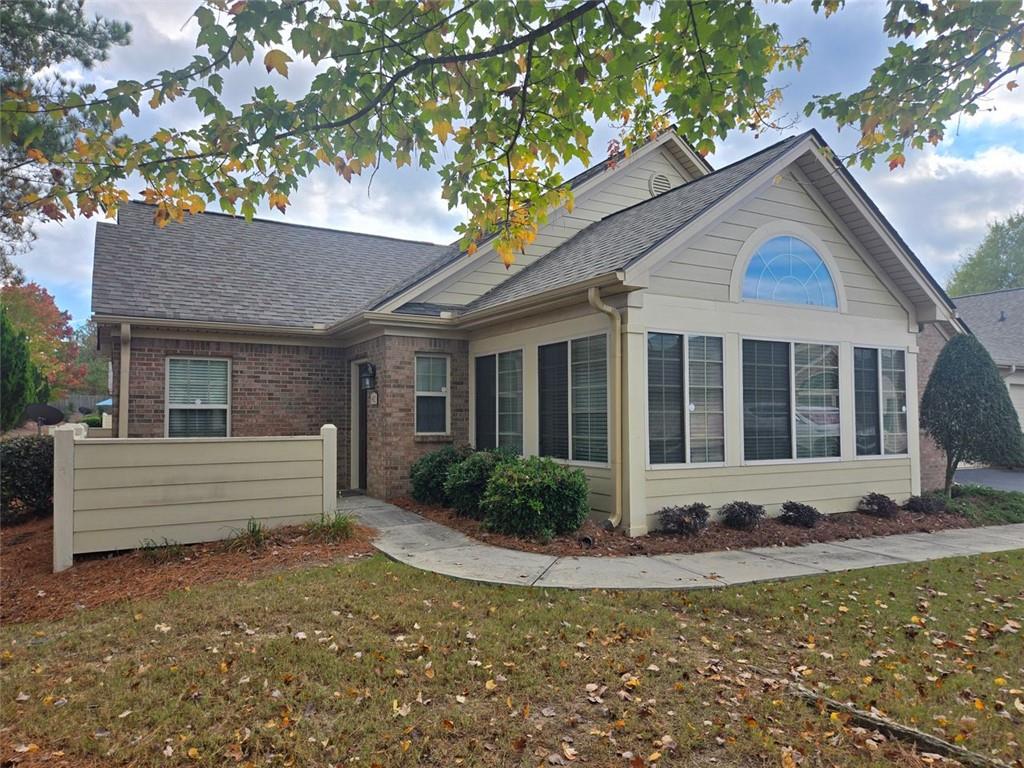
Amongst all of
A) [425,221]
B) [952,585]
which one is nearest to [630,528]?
[952,585]

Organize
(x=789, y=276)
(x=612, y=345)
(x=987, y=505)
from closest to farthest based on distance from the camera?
(x=612, y=345), (x=789, y=276), (x=987, y=505)

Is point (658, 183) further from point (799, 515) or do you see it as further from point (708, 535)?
point (708, 535)

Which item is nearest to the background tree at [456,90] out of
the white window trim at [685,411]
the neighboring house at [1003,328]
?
the white window trim at [685,411]

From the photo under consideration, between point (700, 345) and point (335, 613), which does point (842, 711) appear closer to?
point (335, 613)

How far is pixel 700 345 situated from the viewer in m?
8.42

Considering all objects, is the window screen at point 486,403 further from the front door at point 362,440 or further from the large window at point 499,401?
the front door at point 362,440

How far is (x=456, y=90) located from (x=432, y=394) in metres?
6.57

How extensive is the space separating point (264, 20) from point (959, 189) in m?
25.2

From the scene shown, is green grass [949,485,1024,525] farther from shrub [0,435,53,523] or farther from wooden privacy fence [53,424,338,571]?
shrub [0,435,53,523]

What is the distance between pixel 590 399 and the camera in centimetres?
844

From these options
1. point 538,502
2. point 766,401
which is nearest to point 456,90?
point 538,502

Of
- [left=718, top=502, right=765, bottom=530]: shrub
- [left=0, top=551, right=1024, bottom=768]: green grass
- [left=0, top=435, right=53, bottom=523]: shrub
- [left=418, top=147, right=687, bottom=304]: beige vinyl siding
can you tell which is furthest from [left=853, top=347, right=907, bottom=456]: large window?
[left=0, top=435, right=53, bottom=523]: shrub

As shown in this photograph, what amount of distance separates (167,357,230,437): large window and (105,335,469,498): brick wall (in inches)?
5.2

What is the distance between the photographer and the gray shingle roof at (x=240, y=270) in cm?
1098
